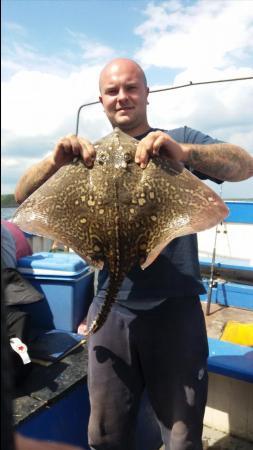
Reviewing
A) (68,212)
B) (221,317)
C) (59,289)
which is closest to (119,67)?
(68,212)

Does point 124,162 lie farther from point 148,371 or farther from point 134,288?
point 148,371

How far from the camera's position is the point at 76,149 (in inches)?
86.0

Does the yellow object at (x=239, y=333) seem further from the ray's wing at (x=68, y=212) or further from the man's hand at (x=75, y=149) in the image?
the man's hand at (x=75, y=149)

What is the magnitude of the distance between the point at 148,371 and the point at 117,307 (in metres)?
0.49

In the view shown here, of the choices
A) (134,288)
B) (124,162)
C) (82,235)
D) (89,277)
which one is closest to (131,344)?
(134,288)

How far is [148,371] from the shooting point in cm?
251

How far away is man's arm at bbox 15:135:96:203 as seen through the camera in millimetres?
2168

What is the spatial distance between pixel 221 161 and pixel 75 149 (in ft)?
3.11

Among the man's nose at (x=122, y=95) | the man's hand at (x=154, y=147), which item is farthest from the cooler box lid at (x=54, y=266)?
the man's hand at (x=154, y=147)

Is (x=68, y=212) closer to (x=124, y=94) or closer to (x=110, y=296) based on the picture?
(x=110, y=296)

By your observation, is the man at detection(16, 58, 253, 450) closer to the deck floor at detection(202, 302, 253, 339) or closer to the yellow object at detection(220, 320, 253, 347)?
the yellow object at detection(220, 320, 253, 347)

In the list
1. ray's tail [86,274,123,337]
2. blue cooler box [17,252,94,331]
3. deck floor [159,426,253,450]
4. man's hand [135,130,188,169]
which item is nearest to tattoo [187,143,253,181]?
man's hand [135,130,188,169]

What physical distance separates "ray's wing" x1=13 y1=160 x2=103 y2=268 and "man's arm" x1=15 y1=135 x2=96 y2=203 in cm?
8

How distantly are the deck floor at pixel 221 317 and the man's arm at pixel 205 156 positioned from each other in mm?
Answer: 2810
